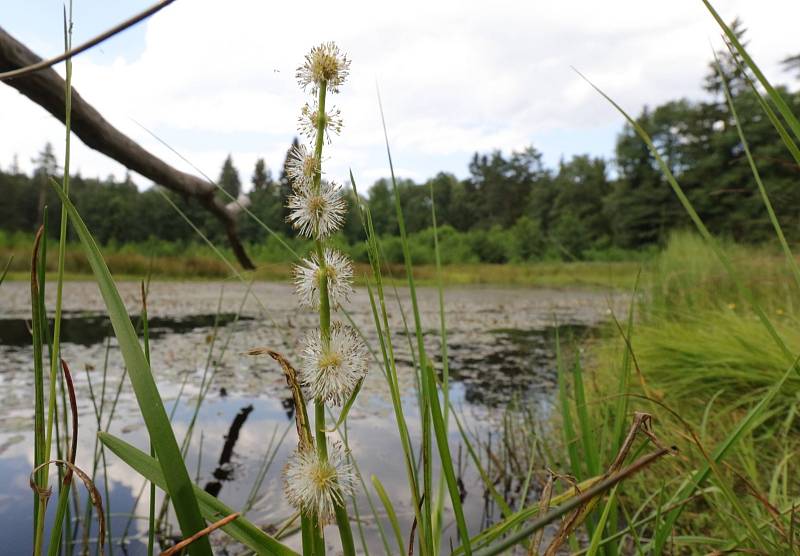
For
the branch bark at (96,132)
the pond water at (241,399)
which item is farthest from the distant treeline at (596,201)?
the branch bark at (96,132)

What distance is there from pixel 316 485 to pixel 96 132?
3.85 ft

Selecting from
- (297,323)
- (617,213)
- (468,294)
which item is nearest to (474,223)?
(617,213)

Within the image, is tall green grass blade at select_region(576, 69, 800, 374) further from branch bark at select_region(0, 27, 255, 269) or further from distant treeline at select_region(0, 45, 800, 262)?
distant treeline at select_region(0, 45, 800, 262)

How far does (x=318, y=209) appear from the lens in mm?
449

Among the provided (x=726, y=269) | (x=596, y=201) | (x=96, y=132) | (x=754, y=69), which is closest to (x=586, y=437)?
(x=726, y=269)

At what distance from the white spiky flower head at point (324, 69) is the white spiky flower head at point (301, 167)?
0.06 metres

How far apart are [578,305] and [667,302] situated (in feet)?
21.0

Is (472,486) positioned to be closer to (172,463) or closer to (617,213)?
(172,463)

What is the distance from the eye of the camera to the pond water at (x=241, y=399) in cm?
247

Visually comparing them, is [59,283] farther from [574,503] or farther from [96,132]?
[96,132]

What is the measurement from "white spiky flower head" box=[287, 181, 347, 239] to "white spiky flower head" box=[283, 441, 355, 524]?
→ 18 centimetres

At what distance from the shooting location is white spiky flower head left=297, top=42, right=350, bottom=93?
0.46m

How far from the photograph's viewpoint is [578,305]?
12133 millimetres

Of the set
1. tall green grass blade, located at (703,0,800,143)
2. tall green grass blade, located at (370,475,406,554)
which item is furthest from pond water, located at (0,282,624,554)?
tall green grass blade, located at (703,0,800,143)
